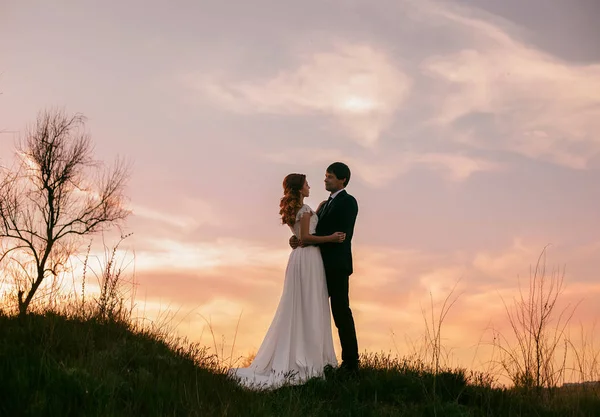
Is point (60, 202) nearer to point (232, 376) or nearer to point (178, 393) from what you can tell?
point (232, 376)

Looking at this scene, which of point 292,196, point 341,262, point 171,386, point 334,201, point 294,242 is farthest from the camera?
point 294,242

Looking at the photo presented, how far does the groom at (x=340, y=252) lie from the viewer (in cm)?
934

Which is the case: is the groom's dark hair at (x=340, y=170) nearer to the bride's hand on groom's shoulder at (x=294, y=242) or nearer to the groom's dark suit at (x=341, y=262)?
the groom's dark suit at (x=341, y=262)

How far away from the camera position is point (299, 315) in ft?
31.6

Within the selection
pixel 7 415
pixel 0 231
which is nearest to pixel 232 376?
pixel 7 415

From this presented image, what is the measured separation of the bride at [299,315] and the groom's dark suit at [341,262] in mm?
165

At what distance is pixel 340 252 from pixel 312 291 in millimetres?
752

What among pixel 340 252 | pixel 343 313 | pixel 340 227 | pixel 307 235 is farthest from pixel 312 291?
pixel 340 227

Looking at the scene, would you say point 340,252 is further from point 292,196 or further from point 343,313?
point 292,196

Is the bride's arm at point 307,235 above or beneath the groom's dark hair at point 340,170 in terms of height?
beneath

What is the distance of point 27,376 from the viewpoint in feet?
21.2

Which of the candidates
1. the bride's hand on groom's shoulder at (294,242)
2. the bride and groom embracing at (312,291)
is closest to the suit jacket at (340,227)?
the bride and groom embracing at (312,291)

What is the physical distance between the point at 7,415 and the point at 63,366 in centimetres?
121

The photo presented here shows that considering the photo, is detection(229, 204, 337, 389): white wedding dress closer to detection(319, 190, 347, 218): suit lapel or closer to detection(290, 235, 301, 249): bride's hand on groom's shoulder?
detection(290, 235, 301, 249): bride's hand on groom's shoulder
